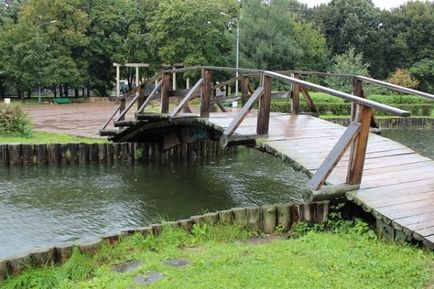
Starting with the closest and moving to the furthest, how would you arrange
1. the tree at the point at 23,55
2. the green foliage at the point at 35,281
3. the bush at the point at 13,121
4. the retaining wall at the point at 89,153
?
the green foliage at the point at 35,281
the retaining wall at the point at 89,153
the bush at the point at 13,121
the tree at the point at 23,55

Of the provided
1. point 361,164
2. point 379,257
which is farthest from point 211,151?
point 379,257

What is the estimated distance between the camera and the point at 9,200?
10883mm

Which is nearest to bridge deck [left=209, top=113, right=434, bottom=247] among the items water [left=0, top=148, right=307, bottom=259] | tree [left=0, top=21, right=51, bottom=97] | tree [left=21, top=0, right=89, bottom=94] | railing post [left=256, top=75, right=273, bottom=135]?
railing post [left=256, top=75, right=273, bottom=135]

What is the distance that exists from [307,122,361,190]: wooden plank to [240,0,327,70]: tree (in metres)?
35.8

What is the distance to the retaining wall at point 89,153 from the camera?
1442 centimetres

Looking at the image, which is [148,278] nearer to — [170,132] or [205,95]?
[205,95]

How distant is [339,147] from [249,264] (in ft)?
6.78

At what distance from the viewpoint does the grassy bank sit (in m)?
4.57

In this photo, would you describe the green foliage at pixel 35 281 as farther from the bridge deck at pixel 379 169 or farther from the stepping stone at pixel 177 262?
the bridge deck at pixel 379 169

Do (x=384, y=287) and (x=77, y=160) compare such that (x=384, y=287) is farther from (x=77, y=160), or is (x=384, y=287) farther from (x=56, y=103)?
(x=56, y=103)

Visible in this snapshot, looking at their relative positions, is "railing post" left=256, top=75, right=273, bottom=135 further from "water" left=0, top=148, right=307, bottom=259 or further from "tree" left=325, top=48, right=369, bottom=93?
"tree" left=325, top=48, right=369, bottom=93

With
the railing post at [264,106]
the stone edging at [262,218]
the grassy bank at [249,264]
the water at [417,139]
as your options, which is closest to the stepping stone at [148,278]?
the grassy bank at [249,264]

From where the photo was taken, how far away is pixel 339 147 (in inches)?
243

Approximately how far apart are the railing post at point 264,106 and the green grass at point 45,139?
9.48 metres
